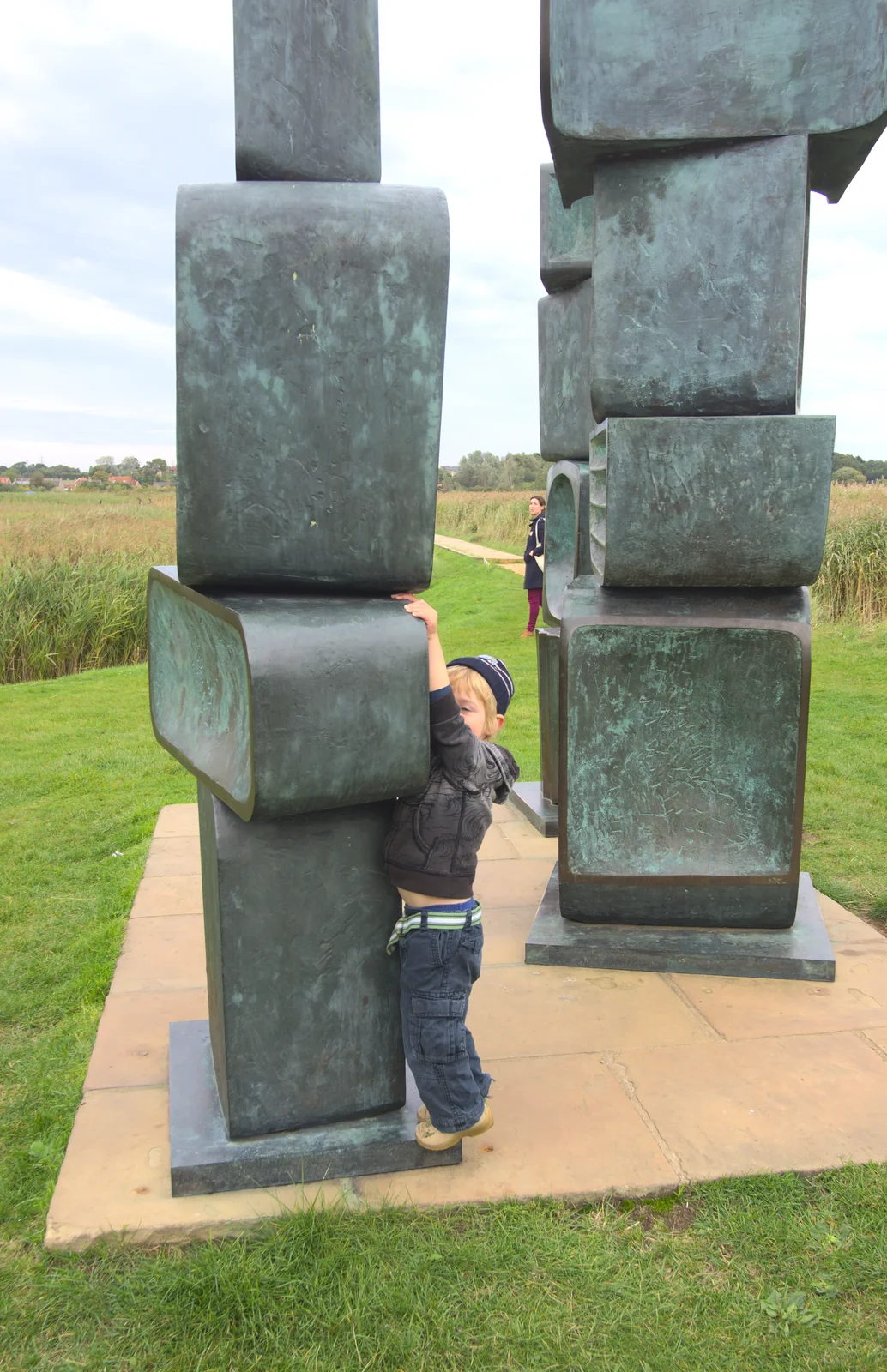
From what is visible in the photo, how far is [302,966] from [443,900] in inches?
12.6

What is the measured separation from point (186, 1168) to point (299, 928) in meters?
0.55

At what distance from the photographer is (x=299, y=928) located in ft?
7.33

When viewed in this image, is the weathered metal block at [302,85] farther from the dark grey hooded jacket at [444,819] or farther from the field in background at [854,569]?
the field in background at [854,569]

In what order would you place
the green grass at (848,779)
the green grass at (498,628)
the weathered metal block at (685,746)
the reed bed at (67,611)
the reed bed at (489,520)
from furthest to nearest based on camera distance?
the reed bed at (489,520), the reed bed at (67,611), the green grass at (498,628), the green grass at (848,779), the weathered metal block at (685,746)

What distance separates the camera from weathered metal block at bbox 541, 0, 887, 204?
2863 mm

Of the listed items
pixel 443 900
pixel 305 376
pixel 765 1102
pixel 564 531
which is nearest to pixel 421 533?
pixel 305 376

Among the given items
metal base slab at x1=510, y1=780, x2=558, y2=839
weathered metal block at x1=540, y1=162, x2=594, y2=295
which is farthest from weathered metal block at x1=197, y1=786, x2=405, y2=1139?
weathered metal block at x1=540, y1=162, x2=594, y2=295

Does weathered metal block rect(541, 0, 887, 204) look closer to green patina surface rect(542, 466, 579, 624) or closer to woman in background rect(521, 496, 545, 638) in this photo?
green patina surface rect(542, 466, 579, 624)

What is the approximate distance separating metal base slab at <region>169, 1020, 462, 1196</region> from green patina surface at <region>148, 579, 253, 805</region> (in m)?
0.78

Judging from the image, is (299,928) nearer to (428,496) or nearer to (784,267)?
(428,496)

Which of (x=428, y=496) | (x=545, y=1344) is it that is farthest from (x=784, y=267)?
(x=545, y=1344)

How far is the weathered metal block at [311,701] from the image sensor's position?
6.56 ft

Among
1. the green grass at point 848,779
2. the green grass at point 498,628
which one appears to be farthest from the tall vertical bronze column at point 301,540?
the green grass at point 498,628

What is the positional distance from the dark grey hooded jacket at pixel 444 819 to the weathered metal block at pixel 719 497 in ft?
3.79
